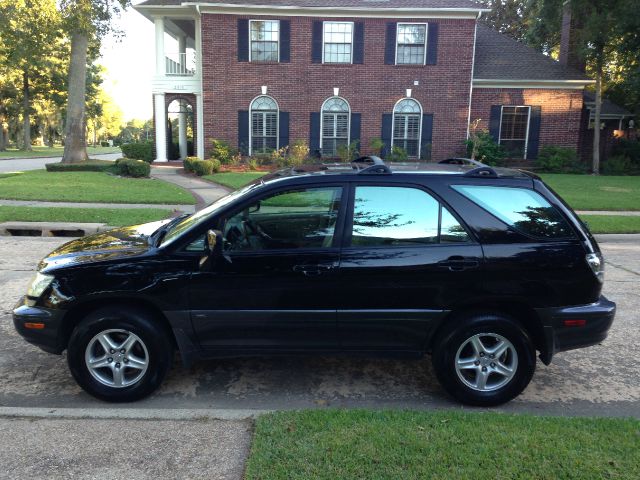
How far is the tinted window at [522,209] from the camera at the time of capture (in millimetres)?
3855

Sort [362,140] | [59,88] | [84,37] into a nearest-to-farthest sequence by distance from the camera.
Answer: [84,37], [362,140], [59,88]

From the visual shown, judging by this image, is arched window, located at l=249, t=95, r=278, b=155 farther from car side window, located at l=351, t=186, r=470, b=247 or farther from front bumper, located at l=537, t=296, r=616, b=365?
front bumper, located at l=537, t=296, r=616, b=365

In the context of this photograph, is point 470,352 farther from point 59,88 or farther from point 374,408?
point 59,88

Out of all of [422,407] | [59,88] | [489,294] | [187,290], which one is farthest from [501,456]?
[59,88]

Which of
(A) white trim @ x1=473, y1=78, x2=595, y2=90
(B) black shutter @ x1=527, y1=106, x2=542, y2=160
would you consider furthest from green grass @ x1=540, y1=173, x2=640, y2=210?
(A) white trim @ x1=473, y1=78, x2=595, y2=90

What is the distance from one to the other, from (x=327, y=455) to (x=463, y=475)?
2.47 ft

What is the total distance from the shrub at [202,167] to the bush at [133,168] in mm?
1736

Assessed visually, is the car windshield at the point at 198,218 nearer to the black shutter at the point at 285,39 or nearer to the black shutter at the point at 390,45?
the black shutter at the point at 285,39

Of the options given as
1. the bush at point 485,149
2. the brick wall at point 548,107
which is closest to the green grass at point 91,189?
the bush at point 485,149

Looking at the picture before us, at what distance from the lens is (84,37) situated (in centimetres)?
2100

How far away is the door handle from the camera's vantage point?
3727mm

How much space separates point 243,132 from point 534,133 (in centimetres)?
1290

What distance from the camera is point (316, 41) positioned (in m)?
22.0

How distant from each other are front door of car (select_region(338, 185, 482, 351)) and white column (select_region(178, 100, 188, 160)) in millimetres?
22574
